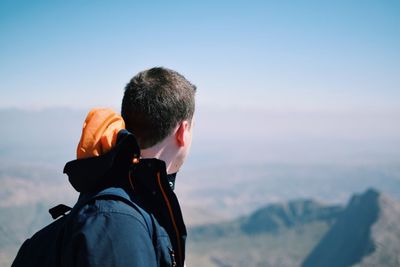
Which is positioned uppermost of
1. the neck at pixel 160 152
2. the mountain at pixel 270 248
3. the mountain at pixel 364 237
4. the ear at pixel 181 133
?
the ear at pixel 181 133

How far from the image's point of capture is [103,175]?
3.12 m

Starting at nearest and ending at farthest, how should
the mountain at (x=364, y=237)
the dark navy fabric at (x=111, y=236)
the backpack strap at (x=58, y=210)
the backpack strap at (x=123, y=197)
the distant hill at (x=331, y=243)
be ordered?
the dark navy fabric at (x=111, y=236) < the backpack strap at (x=123, y=197) < the backpack strap at (x=58, y=210) < the mountain at (x=364, y=237) < the distant hill at (x=331, y=243)

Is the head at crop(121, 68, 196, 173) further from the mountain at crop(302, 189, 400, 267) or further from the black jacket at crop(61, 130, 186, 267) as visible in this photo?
the mountain at crop(302, 189, 400, 267)

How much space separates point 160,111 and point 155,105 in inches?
2.6

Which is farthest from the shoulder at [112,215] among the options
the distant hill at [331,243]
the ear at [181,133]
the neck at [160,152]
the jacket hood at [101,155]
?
the distant hill at [331,243]

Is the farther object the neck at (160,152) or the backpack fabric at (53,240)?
the neck at (160,152)

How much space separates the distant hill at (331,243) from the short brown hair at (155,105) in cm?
10815

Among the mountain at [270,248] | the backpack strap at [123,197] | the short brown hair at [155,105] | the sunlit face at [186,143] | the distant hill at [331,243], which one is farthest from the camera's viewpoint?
the mountain at [270,248]

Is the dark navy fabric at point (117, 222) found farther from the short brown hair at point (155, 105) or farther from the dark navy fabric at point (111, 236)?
the short brown hair at point (155, 105)

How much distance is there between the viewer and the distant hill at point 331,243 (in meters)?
119

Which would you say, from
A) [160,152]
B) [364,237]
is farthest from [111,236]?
[364,237]

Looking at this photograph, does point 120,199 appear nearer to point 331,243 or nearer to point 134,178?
point 134,178

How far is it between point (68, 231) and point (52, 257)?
28 cm

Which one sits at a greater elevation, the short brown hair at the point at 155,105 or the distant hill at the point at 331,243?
the short brown hair at the point at 155,105
